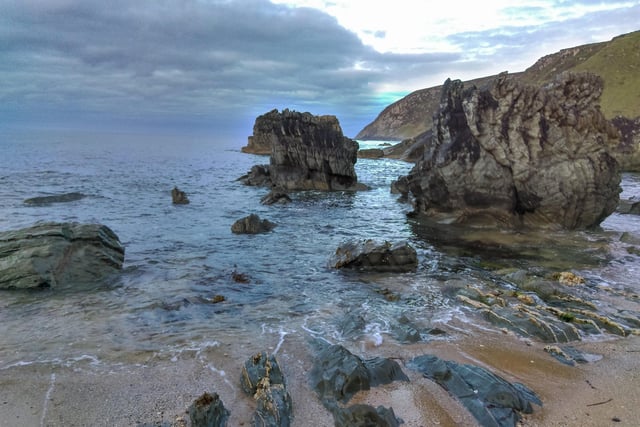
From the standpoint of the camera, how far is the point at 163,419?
5.68 meters

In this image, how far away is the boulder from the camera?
11.4 m

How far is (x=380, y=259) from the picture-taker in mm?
13820

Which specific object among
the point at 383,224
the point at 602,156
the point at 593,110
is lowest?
the point at 383,224

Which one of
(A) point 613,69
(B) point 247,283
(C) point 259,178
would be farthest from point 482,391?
(A) point 613,69

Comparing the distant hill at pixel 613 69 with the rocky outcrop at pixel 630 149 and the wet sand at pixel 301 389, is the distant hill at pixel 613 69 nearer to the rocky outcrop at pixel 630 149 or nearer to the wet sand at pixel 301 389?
the rocky outcrop at pixel 630 149

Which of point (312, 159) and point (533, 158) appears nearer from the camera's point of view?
point (533, 158)

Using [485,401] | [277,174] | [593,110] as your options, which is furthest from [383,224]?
[277,174]

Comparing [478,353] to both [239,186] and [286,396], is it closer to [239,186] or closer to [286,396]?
[286,396]

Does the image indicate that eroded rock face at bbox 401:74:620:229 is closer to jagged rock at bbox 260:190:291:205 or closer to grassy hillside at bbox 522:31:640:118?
jagged rock at bbox 260:190:291:205

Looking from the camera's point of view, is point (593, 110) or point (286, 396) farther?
point (593, 110)

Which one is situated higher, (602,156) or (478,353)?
(602,156)

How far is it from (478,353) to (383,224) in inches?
565

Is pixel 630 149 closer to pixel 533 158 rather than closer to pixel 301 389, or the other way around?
pixel 533 158

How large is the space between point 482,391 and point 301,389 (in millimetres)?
2864
